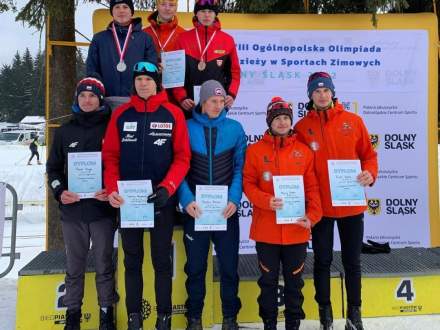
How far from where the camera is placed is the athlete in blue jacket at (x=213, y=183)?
344cm

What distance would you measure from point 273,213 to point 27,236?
8.49 metres

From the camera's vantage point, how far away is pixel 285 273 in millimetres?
3363

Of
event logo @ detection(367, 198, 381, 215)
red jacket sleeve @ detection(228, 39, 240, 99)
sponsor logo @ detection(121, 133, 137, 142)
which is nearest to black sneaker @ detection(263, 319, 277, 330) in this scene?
sponsor logo @ detection(121, 133, 137, 142)

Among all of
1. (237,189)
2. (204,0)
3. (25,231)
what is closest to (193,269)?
(237,189)

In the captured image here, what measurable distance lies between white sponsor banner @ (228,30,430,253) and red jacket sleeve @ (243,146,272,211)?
84.1 inches

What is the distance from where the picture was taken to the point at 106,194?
340cm

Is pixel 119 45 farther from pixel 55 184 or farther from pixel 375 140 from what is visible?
pixel 375 140

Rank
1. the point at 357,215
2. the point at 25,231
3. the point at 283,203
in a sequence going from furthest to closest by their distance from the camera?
1. the point at 25,231
2. the point at 357,215
3. the point at 283,203

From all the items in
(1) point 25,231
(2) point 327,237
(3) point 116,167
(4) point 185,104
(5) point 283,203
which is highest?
(4) point 185,104

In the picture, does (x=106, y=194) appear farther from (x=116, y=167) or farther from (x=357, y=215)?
(x=357, y=215)

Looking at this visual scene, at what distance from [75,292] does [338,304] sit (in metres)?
2.17

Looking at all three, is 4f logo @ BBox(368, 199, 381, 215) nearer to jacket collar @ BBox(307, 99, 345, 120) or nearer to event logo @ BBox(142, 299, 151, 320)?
jacket collar @ BBox(307, 99, 345, 120)

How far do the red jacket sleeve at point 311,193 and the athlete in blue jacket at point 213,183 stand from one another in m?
0.49

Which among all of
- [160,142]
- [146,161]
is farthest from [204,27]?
[146,161]
